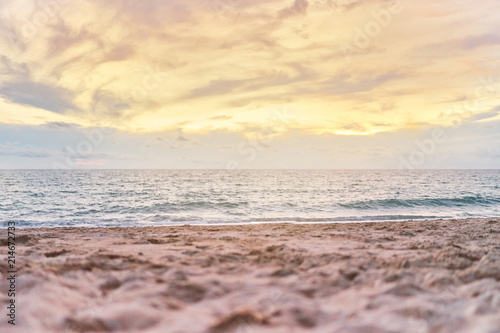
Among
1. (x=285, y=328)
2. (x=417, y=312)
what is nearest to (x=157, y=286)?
(x=285, y=328)

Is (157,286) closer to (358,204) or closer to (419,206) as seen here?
(358,204)

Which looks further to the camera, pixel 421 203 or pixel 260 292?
pixel 421 203

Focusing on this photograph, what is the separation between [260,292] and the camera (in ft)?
11.9

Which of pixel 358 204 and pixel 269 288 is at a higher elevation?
pixel 269 288

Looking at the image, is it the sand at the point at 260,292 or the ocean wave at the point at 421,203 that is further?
the ocean wave at the point at 421,203

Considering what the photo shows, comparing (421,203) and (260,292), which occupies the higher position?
(260,292)

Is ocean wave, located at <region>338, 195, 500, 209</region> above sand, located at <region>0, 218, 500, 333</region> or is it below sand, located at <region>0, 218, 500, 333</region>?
below

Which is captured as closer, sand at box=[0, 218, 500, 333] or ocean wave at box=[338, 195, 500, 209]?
sand at box=[0, 218, 500, 333]

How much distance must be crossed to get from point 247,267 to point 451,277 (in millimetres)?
3035

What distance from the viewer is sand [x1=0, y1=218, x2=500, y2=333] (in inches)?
116

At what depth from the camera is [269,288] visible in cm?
376

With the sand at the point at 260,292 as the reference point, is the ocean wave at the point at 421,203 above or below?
below

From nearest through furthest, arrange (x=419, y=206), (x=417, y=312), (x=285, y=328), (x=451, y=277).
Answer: (x=285, y=328) → (x=417, y=312) → (x=451, y=277) → (x=419, y=206)

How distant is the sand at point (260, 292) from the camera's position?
2.94 meters
